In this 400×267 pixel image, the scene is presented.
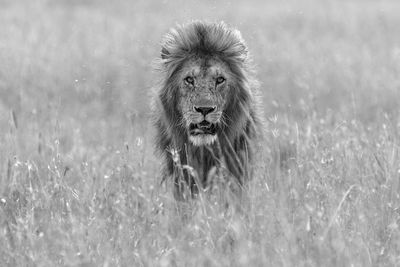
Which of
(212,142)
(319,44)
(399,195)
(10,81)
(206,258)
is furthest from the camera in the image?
(319,44)

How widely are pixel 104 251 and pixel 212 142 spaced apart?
139 cm

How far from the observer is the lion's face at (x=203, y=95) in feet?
17.8

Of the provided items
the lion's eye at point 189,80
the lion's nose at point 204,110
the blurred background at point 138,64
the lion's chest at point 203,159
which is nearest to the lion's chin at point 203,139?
the lion's nose at point 204,110

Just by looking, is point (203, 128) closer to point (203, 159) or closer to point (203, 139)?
point (203, 139)

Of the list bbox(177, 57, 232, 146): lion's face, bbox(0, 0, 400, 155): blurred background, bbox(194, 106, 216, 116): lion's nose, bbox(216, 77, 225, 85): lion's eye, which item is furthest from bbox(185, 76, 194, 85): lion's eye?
bbox(0, 0, 400, 155): blurred background

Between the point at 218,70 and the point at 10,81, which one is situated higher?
the point at 218,70

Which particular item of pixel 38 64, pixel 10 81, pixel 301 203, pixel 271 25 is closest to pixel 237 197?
pixel 301 203

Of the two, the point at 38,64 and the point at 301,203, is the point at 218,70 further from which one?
the point at 38,64

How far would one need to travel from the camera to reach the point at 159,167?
6.21m

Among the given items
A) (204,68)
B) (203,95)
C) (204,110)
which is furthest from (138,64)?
(204,110)

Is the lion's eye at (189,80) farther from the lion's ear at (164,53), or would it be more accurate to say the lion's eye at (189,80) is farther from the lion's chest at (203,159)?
the lion's chest at (203,159)

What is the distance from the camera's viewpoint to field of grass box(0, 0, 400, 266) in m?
4.26

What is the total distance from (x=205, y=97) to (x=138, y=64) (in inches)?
238

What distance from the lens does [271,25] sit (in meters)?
15.0
